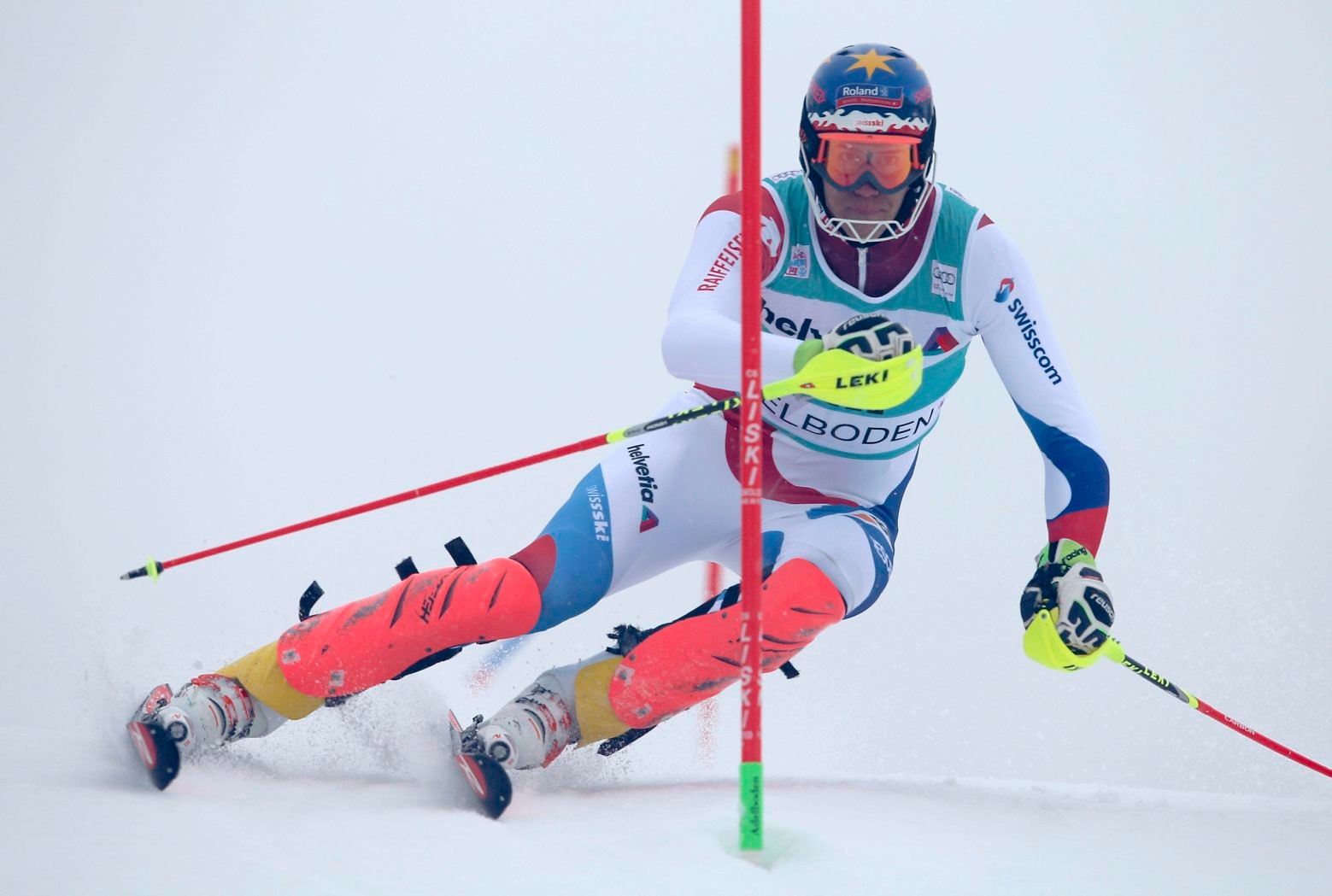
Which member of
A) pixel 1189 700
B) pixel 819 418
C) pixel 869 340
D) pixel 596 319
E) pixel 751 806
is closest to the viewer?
pixel 751 806

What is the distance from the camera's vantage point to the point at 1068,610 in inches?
98.4

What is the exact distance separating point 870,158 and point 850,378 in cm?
53

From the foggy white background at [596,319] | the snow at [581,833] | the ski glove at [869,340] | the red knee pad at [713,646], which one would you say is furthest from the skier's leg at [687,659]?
the foggy white background at [596,319]

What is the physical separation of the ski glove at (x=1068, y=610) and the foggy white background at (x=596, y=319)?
1.21 m

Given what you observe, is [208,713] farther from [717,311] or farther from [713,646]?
[717,311]

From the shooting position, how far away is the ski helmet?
254cm

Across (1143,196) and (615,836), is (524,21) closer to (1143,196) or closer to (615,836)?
(1143,196)

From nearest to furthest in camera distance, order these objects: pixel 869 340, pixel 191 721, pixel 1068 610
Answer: pixel 869 340, pixel 191 721, pixel 1068 610

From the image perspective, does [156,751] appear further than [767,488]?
No

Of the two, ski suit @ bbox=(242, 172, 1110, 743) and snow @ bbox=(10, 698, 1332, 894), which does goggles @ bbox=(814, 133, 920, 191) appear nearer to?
ski suit @ bbox=(242, 172, 1110, 743)

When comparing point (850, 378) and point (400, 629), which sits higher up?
point (850, 378)

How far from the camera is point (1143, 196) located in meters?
6.60

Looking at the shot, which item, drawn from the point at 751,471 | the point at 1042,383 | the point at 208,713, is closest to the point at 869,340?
the point at 751,471

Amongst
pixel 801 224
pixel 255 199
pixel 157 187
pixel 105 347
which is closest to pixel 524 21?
pixel 255 199
